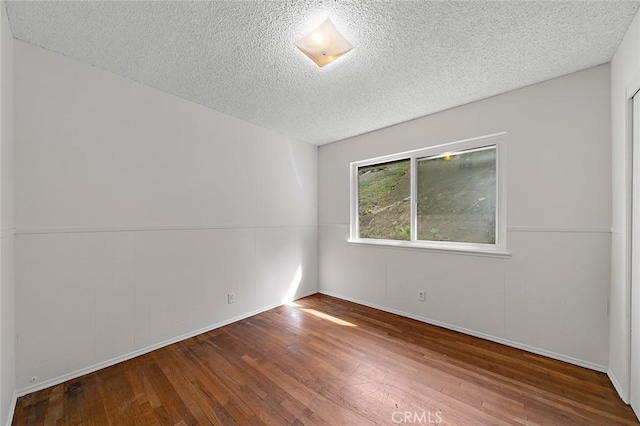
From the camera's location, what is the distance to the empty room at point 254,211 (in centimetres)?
155

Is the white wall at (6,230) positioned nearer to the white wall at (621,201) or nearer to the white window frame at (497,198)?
the white window frame at (497,198)

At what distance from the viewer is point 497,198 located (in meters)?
2.50

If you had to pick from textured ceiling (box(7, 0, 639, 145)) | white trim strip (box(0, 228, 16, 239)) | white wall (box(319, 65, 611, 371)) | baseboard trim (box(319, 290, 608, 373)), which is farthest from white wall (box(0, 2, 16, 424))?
white wall (box(319, 65, 611, 371))

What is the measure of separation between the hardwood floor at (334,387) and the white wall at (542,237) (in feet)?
0.76

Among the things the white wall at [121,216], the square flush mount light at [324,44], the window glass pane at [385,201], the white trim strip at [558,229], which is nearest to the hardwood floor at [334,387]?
the white wall at [121,216]

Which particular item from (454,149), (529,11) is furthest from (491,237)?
(529,11)

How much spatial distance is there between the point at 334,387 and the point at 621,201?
2430 millimetres

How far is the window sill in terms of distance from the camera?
245 centimetres

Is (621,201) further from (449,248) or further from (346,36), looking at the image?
(346,36)

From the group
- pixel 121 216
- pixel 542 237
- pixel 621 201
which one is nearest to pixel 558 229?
pixel 542 237

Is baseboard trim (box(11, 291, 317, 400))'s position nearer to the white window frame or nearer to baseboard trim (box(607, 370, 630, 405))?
the white window frame

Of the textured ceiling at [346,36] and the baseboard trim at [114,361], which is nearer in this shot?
the textured ceiling at [346,36]

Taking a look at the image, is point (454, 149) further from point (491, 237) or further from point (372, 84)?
point (372, 84)

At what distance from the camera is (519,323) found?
2297 millimetres
